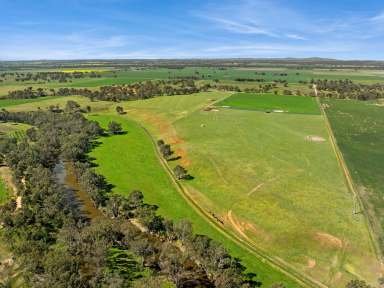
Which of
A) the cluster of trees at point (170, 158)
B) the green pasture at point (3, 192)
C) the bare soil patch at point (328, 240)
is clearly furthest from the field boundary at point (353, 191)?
the green pasture at point (3, 192)

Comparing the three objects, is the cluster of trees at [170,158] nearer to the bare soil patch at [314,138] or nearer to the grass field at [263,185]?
the grass field at [263,185]

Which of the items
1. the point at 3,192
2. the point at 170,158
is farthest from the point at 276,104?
the point at 3,192

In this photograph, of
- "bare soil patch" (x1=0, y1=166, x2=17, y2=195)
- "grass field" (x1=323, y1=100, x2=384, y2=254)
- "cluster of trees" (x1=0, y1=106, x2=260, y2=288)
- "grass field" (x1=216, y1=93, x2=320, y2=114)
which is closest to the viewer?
"cluster of trees" (x1=0, y1=106, x2=260, y2=288)

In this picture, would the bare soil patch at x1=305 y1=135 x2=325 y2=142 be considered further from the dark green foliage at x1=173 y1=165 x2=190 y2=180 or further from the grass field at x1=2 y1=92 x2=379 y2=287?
the dark green foliage at x1=173 y1=165 x2=190 y2=180

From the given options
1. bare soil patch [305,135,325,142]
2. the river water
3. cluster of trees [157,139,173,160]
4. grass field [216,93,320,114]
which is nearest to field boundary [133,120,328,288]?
the river water

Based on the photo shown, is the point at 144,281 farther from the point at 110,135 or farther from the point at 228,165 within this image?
the point at 110,135

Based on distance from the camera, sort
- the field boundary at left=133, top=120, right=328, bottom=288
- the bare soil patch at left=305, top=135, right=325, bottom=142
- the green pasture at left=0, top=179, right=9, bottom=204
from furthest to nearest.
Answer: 1. the bare soil patch at left=305, top=135, right=325, bottom=142
2. the green pasture at left=0, top=179, right=9, bottom=204
3. the field boundary at left=133, top=120, right=328, bottom=288

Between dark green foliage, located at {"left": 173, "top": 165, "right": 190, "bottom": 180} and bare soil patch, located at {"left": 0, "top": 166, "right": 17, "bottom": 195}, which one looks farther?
dark green foliage, located at {"left": 173, "top": 165, "right": 190, "bottom": 180}
